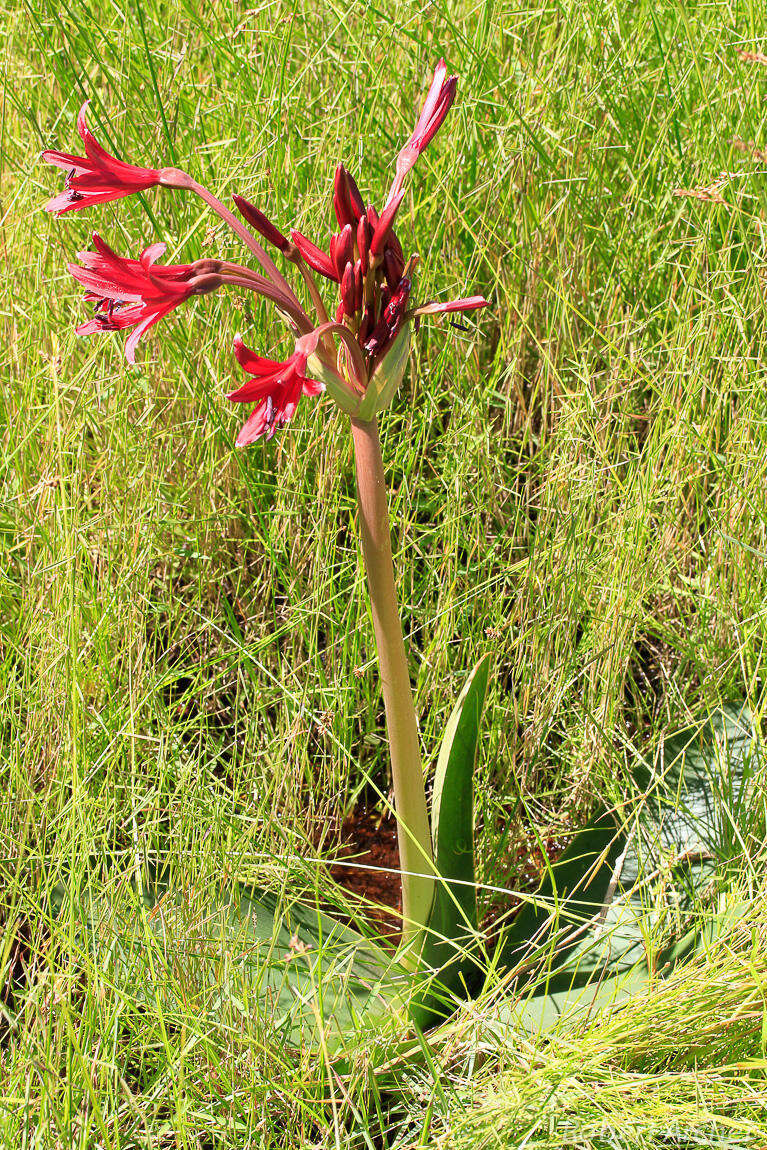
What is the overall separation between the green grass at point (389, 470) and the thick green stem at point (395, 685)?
0.51ft

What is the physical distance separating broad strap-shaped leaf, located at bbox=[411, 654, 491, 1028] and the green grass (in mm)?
112

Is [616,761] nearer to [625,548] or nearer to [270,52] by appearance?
[625,548]

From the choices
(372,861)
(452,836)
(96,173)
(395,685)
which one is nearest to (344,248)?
(96,173)

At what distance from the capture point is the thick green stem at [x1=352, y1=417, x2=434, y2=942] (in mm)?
1115

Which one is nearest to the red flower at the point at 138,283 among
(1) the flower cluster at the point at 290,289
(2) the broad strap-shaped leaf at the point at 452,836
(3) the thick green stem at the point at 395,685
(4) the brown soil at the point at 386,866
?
(1) the flower cluster at the point at 290,289

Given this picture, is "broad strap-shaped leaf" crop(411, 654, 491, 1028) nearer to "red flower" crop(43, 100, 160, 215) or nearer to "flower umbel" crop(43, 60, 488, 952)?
"flower umbel" crop(43, 60, 488, 952)

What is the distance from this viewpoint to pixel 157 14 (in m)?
2.09

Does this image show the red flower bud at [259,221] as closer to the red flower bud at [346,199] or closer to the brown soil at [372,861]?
the red flower bud at [346,199]

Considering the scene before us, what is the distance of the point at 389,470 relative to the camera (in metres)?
1.83

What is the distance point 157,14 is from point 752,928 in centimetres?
197

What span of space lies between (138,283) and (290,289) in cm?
15

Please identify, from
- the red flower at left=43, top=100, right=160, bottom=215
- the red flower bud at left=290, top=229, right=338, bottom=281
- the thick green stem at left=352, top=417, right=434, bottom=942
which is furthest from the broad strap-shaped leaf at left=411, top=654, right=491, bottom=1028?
the red flower at left=43, top=100, right=160, bottom=215

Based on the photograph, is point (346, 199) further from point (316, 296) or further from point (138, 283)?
point (138, 283)

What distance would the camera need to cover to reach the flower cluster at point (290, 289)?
0.97m
